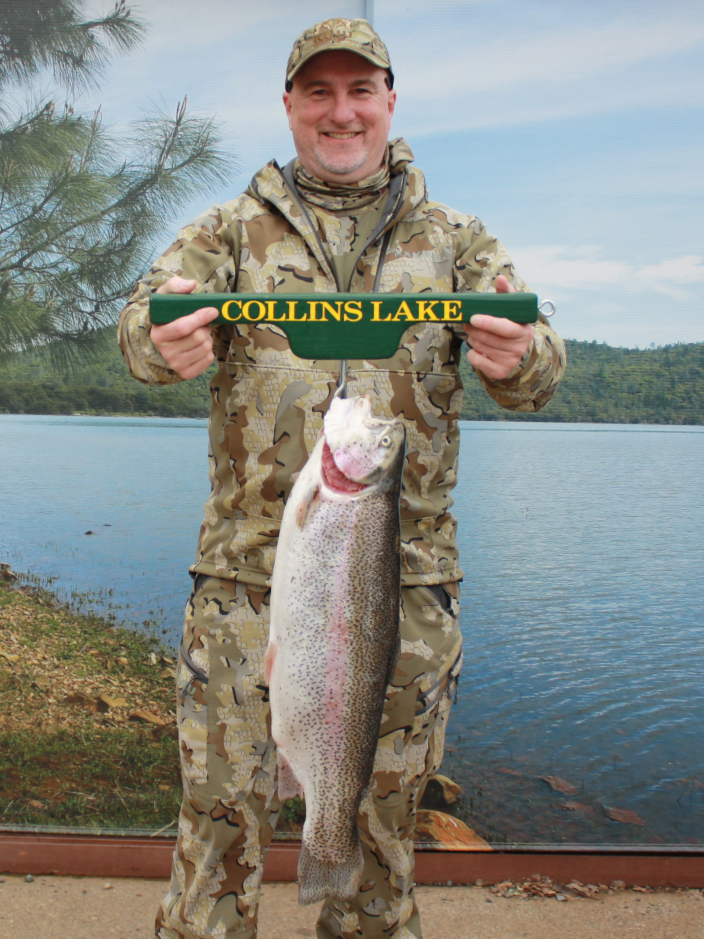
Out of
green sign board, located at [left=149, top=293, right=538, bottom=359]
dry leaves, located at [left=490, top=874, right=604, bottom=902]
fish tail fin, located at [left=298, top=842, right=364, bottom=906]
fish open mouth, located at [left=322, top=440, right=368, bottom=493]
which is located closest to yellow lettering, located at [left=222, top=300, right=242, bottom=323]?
green sign board, located at [left=149, top=293, right=538, bottom=359]

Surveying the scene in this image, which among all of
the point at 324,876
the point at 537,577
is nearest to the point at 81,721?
the point at 324,876

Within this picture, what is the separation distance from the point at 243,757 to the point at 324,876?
1.35 feet

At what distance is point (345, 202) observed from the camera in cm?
243

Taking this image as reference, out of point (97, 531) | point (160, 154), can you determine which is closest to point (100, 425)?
point (97, 531)

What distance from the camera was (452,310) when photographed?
173 centimetres

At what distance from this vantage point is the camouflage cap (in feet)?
7.50

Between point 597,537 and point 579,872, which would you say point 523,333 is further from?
point 579,872

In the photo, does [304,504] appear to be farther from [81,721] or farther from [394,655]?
[81,721]

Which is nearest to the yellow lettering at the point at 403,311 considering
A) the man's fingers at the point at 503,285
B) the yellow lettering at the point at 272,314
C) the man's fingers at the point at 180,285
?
the yellow lettering at the point at 272,314

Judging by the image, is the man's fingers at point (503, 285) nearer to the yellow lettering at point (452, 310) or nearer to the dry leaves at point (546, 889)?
the yellow lettering at point (452, 310)

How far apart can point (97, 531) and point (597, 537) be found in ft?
7.68

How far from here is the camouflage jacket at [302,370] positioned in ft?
7.53

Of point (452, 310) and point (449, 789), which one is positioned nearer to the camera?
point (452, 310)

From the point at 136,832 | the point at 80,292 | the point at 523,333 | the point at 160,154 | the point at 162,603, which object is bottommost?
the point at 136,832
